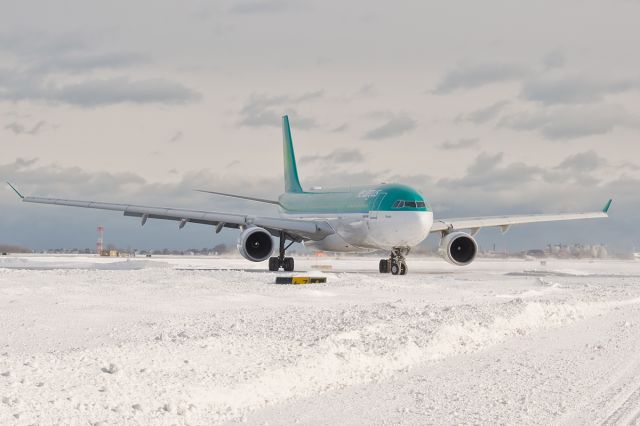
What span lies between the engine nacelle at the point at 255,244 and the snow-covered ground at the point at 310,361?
12.7 m

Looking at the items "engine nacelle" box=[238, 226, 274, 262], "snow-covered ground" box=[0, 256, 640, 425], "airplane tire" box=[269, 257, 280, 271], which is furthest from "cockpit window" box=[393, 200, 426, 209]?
"snow-covered ground" box=[0, 256, 640, 425]

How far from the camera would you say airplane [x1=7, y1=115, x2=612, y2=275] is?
1296 inches

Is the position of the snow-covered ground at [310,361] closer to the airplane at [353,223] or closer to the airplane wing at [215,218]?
the airplane at [353,223]

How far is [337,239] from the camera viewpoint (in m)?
36.5

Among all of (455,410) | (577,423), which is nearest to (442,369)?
(455,410)

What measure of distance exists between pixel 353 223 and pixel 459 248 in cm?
479

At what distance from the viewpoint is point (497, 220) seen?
38469 mm

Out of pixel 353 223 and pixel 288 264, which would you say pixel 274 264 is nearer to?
pixel 288 264

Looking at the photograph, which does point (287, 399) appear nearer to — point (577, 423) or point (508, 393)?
point (508, 393)

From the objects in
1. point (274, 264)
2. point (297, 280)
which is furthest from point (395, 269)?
point (297, 280)

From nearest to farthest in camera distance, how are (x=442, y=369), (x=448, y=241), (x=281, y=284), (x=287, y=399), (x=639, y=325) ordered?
(x=287, y=399) < (x=442, y=369) < (x=639, y=325) < (x=281, y=284) < (x=448, y=241)

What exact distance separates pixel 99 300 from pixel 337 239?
1892 cm

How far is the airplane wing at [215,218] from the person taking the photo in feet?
116

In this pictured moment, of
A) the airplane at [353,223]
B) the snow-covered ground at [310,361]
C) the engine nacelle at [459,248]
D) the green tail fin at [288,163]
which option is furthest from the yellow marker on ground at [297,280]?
the green tail fin at [288,163]
